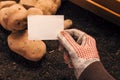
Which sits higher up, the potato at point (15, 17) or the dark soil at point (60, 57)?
the potato at point (15, 17)

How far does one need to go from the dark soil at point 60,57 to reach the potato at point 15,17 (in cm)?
15

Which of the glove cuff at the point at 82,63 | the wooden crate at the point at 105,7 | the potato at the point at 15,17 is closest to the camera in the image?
the glove cuff at the point at 82,63

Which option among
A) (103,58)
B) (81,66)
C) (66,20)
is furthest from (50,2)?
(81,66)

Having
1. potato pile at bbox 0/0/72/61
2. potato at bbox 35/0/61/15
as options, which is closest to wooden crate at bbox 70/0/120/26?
potato at bbox 35/0/61/15

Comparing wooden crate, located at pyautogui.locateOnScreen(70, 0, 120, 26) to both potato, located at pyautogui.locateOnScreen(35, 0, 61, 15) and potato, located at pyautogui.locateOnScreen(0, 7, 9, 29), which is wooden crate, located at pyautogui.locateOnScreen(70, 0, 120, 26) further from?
potato, located at pyautogui.locateOnScreen(0, 7, 9, 29)

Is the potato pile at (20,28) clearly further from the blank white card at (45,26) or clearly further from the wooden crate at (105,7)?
the wooden crate at (105,7)

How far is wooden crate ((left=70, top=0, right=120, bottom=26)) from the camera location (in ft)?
3.79

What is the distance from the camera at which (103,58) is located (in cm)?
112

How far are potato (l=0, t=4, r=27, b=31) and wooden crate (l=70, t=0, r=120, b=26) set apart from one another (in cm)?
39

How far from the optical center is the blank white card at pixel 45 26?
859 millimetres

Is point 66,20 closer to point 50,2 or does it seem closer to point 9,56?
point 50,2

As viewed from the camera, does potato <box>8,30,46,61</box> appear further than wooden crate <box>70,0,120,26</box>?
No

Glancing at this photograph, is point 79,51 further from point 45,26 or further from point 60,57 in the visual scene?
point 60,57

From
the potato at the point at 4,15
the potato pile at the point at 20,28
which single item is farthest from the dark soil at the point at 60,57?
the potato at the point at 4,15
